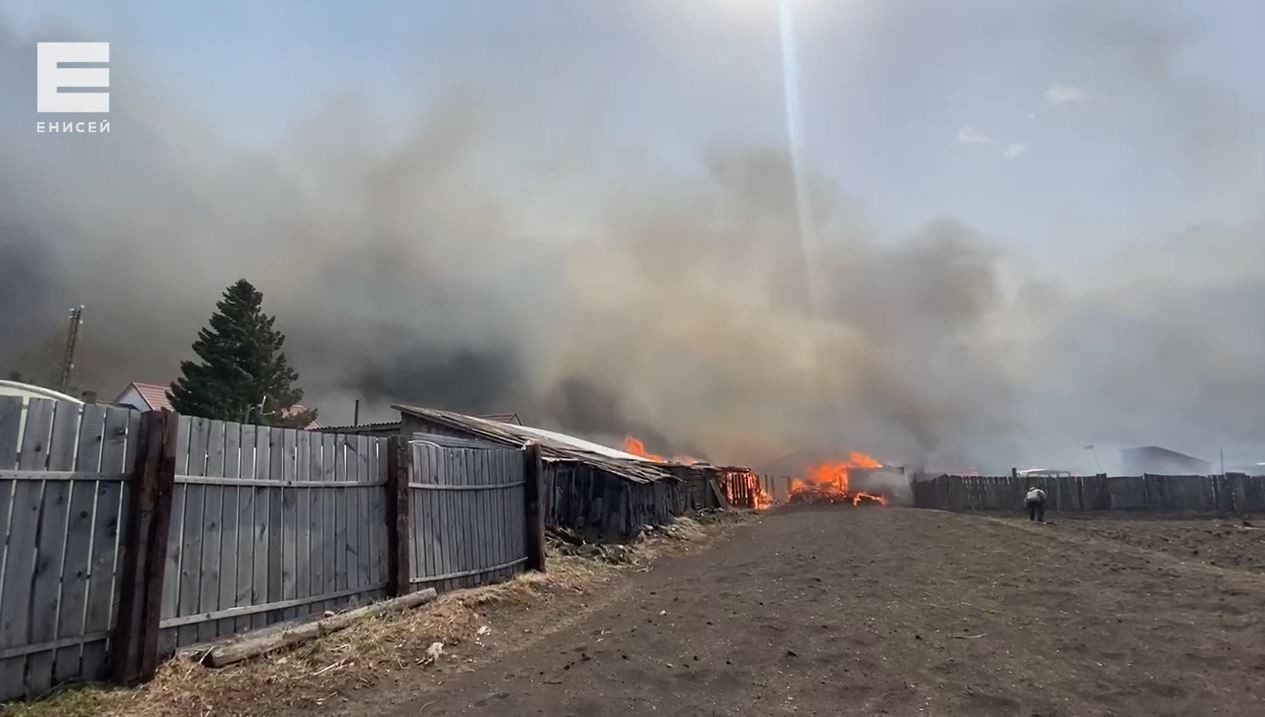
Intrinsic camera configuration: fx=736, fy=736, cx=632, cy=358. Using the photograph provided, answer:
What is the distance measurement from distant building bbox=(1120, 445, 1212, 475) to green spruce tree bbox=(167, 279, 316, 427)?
103488 millimetres

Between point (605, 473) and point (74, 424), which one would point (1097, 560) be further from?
point (74, 424)

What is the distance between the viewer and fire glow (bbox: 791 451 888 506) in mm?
47156

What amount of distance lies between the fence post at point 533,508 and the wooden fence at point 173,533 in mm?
2578

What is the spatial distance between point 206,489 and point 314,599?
5.58ft

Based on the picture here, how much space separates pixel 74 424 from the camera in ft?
18.1

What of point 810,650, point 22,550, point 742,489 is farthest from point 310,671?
point 742,489

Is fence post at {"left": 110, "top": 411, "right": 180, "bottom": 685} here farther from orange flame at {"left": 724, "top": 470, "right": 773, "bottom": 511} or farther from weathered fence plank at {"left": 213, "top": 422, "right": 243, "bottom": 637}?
orange flame at {"left": 724, "top": 470, "right": 773, "bottom": 511}

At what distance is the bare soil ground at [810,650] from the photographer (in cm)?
573

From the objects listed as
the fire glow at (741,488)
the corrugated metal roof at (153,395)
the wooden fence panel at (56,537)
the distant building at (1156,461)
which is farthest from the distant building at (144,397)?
the distant building at (1156,461)

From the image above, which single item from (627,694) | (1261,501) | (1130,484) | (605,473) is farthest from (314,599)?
(1261,501)

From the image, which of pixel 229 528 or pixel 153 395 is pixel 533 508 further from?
pixel 153 395

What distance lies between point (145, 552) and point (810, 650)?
592 centimetres

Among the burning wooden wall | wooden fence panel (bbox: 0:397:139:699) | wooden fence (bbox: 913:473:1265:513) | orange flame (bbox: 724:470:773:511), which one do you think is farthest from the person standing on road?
wooden fence panel (bbox: 0:397:139:699)

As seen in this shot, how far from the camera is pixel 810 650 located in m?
7.26
